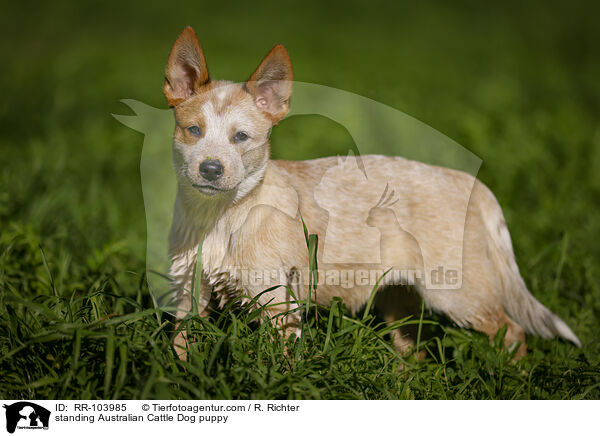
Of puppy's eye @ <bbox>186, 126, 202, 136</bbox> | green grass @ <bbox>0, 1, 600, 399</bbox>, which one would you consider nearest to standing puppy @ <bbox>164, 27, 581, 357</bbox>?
puppy's eye @ <bbox>186, 126, 202, 136</bbox>

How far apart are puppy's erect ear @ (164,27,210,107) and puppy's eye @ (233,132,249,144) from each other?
0.29 metres

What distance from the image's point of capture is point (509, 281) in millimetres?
3260

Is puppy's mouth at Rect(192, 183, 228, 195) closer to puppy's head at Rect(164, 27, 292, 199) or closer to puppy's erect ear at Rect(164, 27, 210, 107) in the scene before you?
puppy's head at Rect(164, 27, 292, 199)

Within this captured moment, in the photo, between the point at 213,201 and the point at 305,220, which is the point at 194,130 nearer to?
the point at 213,201

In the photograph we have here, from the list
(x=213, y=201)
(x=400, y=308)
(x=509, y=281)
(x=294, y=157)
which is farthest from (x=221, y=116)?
(x=294, y=157)

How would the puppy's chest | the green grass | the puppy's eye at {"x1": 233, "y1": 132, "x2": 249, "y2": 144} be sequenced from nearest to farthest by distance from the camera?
1. the green grass
2. the puppy's eye at {"x1": 233, "y1": 132, "x2": 249, "y2": 144}
3. the puppy's chest

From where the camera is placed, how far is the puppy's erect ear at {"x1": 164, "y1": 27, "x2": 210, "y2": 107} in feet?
8.34

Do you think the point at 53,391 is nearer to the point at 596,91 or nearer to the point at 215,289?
the point at 215,289

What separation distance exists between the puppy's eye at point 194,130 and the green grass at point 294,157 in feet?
2.65

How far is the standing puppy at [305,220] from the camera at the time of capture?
2.62 metres

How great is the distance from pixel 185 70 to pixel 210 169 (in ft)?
1.61
